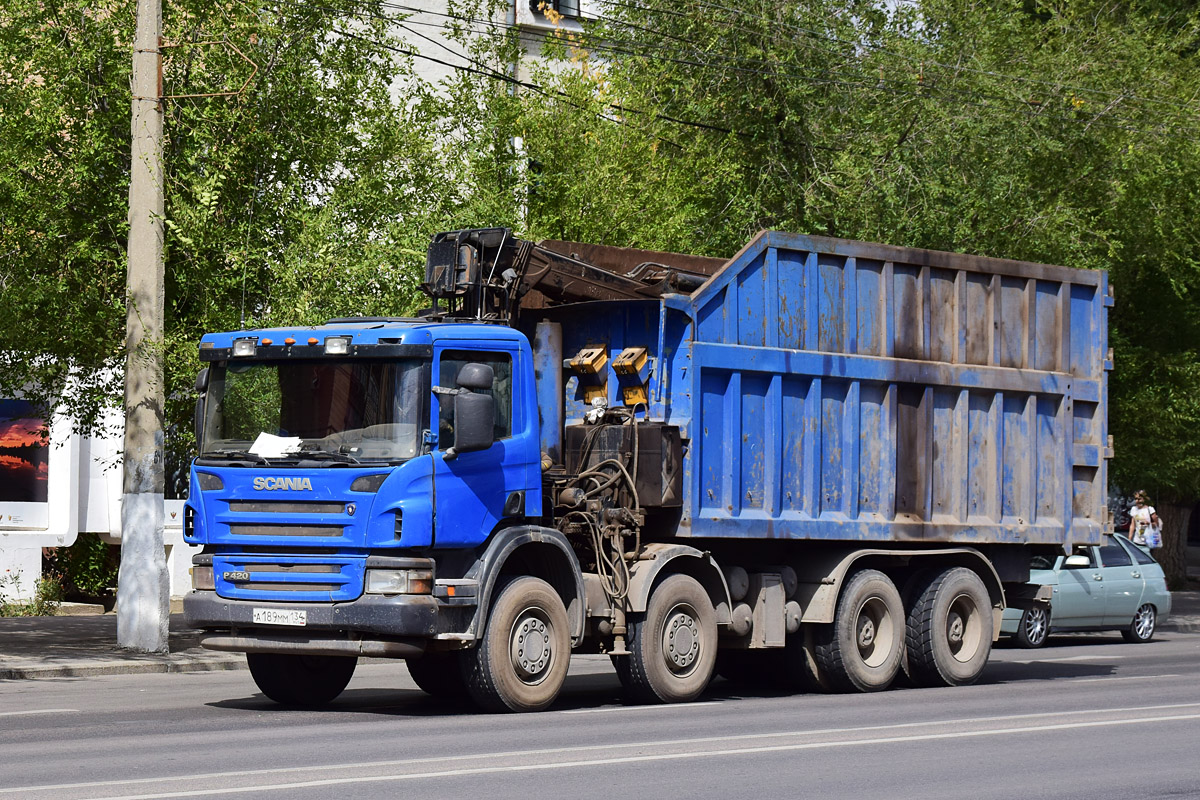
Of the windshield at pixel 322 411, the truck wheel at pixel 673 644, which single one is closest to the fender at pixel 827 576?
the truck wheel at pixel 673 644

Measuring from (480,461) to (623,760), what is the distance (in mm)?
3305

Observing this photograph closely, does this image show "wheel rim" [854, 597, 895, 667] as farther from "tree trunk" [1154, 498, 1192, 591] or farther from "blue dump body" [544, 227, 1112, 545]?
"tree trunk" [1154, 498, 1192, 591]

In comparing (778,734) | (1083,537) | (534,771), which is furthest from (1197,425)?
(534,771)

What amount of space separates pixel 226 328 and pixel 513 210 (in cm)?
432

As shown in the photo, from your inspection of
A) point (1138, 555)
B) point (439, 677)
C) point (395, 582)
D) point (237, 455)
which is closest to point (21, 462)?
point (439, 677)

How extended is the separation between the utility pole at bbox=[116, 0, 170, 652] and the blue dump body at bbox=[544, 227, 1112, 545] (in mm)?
5291

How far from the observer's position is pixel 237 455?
12.8m

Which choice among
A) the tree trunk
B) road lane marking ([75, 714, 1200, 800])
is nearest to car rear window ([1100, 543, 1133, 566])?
the tree trunk

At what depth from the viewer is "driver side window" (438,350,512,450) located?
12.5 metres

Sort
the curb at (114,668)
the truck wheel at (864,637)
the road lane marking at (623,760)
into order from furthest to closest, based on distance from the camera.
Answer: the curb at (114,668) < the truck wheel at (864,637) < the road lane marking at (623,760)

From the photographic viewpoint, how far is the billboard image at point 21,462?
2588 centimetres

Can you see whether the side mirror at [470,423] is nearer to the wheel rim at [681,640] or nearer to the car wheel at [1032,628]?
the wheel rim at [681,640]

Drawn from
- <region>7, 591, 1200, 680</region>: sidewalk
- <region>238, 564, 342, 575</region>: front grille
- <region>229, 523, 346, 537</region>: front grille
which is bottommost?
<region>7, 591, 1200, 680</region>: sidewalk

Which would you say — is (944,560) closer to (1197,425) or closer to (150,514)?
(150,514)
